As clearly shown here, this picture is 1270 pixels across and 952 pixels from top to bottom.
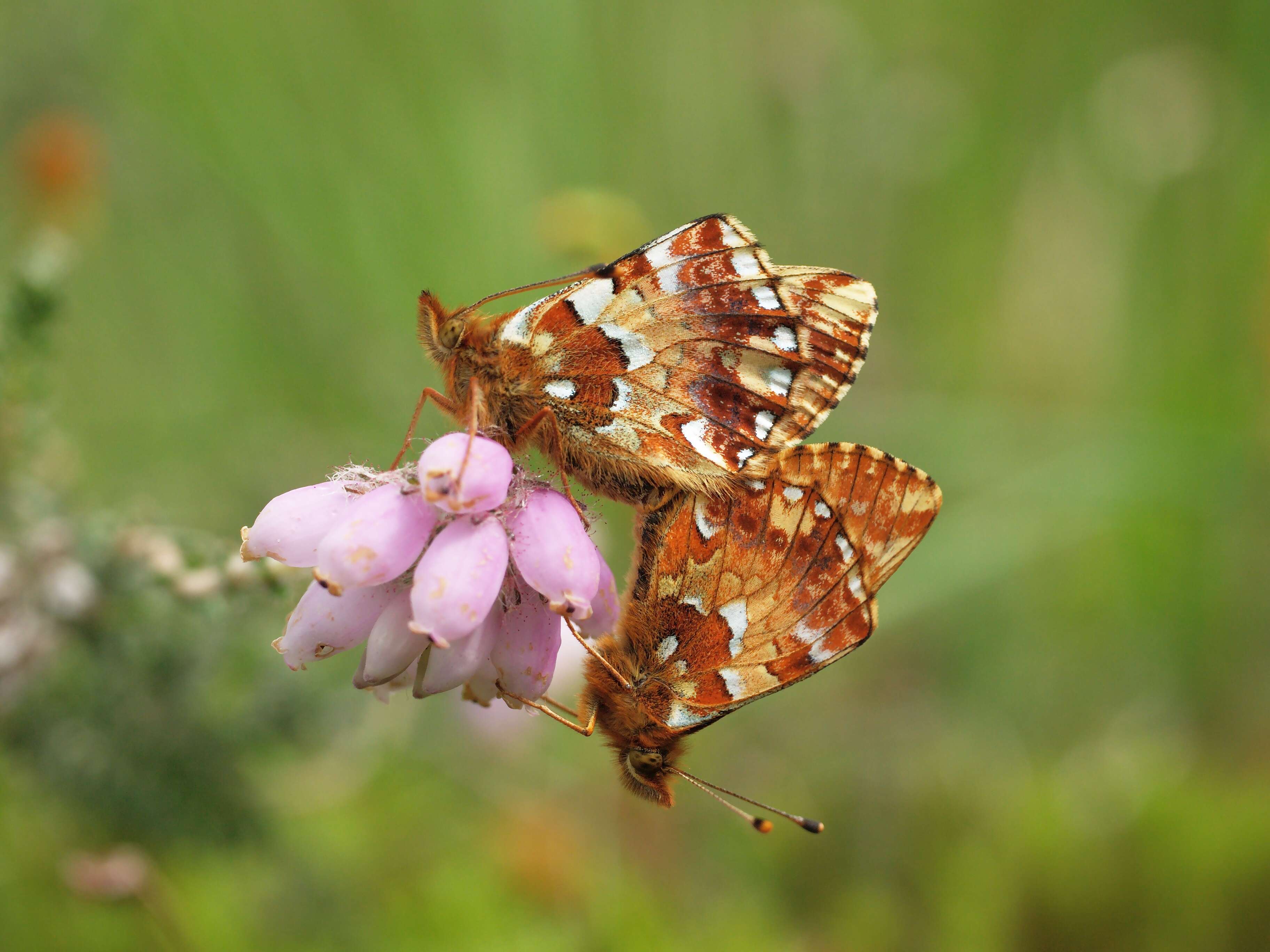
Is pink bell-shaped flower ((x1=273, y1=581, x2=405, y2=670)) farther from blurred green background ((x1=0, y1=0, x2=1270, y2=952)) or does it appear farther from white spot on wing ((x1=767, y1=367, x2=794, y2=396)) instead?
white spot on wing ((x1=767, y1=367, x2=794, y2=396))

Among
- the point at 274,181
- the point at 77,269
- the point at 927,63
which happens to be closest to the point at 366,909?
the point at 274,181

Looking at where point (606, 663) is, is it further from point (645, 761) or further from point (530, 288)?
point (530, 288)

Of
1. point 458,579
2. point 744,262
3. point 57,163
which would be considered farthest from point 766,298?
point 57,163

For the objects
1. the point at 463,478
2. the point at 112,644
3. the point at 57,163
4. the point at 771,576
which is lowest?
the point at 112,644

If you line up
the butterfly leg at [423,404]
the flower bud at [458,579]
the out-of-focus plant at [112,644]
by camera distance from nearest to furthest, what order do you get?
1. the flower bud at [458,579]
2. the butterfly leg at [423,404]
3. the out-of-focus plant at [112,644]

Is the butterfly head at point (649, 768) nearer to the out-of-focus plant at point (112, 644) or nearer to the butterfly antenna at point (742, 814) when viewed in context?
the butterfly antenna at point (742, 814)

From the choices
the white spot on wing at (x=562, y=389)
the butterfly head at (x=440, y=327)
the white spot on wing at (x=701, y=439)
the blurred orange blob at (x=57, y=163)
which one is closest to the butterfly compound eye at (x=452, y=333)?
the butterfly head at (x=440, y=327)

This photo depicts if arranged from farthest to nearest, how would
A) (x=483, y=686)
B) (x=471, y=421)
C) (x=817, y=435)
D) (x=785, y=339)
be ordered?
(x=817, y=435) → (x=785, y=339) → (x=483, y=686) → (x=471, y=421)
